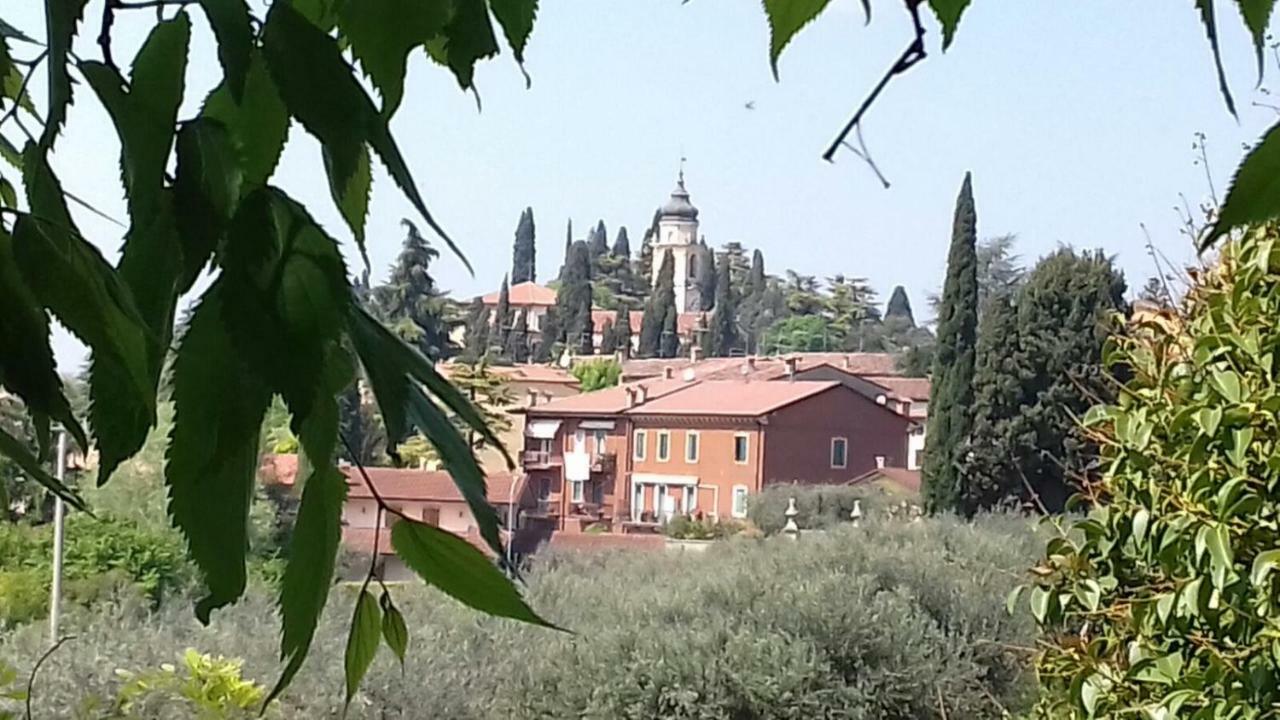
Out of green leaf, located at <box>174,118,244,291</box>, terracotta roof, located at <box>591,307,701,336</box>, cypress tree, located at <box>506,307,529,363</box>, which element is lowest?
green leaf, located at <box>174,118,244,291</box>

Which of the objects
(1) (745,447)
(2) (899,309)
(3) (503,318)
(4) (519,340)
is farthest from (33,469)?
(2) (899,309)

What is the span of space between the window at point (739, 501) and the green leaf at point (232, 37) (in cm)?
366

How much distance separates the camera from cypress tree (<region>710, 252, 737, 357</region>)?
4648 mm

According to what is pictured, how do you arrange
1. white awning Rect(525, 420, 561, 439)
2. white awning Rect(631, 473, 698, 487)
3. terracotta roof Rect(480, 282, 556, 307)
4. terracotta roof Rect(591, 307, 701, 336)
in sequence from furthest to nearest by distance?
terracotta roof Rect(591, 307, 701, 336)
white awning Rect(631, 473, 698, 487)
terracotta roof Rect(480, 282, 556, 307)
white awning Rect(525, 420, 561, 439)

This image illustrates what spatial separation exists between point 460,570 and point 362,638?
0.17 feet

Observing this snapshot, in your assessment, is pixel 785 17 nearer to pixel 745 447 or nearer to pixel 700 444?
pixel 700 444

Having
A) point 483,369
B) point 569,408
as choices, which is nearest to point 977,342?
point 569,408

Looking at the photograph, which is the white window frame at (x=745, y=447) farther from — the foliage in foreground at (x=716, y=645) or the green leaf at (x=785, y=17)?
the green leaf at (x=785, y=17)

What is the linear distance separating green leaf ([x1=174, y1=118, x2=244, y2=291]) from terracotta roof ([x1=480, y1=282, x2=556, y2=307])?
106 inches

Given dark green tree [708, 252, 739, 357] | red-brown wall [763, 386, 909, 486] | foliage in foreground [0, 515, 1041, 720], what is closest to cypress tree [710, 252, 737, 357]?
dark green tree [708, 252, 739, 357]

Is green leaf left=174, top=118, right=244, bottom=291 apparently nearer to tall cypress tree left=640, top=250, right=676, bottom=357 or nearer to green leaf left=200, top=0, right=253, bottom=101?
green leaf left=200, top=0, right=253, bottom=101

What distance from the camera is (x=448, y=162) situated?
527 millimetres

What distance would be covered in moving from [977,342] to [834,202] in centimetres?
361

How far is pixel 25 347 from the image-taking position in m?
0.19
